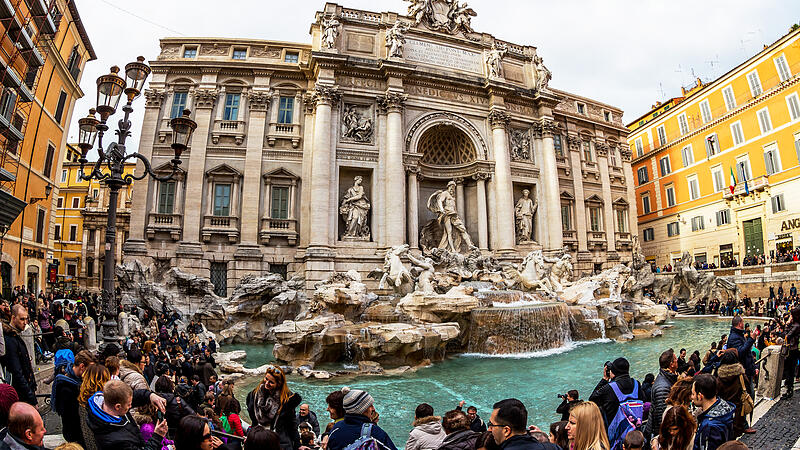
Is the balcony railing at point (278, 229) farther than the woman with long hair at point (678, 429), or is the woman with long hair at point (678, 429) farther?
the balcony railing at point (278, 229)

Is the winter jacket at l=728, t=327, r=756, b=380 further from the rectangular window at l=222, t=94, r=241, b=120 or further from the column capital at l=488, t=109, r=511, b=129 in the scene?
the rectangular window at l=222, t=94, r=241, b=120

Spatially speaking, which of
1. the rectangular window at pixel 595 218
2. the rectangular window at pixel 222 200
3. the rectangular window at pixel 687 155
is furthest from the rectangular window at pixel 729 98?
the rectangular window at pixel 222 200

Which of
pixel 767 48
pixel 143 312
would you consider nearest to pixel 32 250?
pixel 143 312

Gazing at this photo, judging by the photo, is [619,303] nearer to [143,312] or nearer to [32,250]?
[143,312]

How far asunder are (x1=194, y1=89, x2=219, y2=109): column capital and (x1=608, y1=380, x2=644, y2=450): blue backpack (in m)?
20.1

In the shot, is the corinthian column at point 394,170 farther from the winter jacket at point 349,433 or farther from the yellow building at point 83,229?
the yellow building at point 83,229

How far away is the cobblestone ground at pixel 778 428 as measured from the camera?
186 inches

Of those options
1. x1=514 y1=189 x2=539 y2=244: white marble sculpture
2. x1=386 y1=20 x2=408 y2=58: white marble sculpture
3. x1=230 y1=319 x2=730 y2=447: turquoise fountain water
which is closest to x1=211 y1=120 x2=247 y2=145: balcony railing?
x1=386 y1=20 x2=408 y2=58: white marble sculpture

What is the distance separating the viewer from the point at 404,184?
19516 millimetres

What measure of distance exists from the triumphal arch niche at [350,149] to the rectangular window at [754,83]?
39.3ft

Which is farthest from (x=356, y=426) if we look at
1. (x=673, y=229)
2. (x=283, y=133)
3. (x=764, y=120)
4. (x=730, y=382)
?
(x=673, y=229)

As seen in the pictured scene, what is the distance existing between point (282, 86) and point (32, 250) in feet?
39.4

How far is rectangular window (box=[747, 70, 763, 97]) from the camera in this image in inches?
949

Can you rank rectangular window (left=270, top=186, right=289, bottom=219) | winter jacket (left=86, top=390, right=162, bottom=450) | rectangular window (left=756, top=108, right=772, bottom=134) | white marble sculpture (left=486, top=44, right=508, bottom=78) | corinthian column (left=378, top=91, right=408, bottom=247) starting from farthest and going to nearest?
rectangular window (left=756, top=108, right=772, bottom=134)
white marble sculpture (left=486, top=44, right=508, bottom=78)
rectangular window (left=270, top=186, right=289, bottom=219)
corinthian column (left=378, top=91, right=408, bottom=247)
winter jacket (left=86, top=390, right=162, bottom=450)
